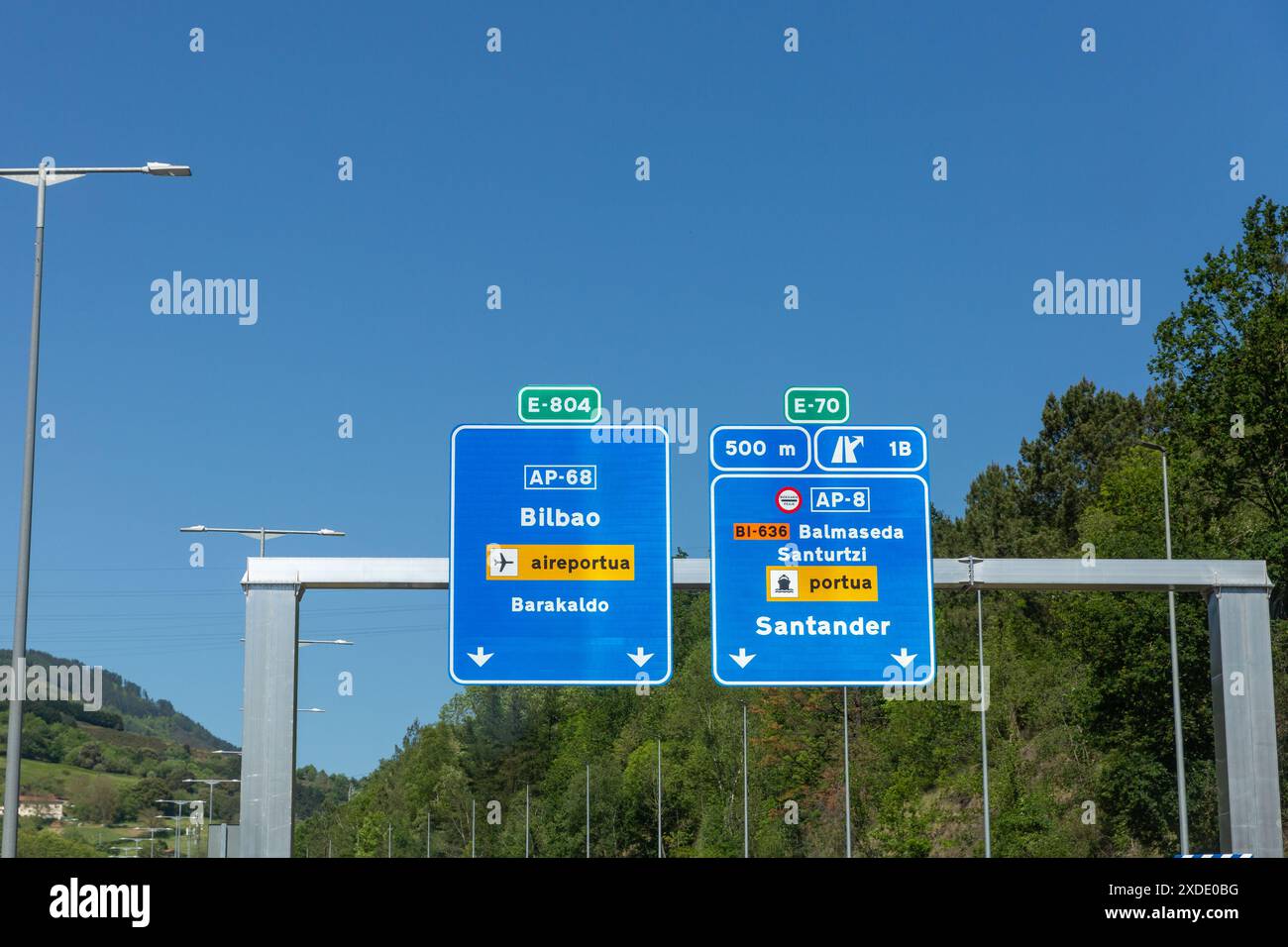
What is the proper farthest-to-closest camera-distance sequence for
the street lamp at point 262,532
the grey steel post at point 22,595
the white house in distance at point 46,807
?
the white house in distance at point 46,807
the street lamp at point 262,532
the grey steel post at point 22,595

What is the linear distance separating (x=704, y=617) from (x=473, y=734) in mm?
22293

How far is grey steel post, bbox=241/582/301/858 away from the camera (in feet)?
71.8

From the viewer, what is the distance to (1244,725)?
24.0 m

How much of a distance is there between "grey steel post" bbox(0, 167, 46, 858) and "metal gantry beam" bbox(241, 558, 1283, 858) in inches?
108

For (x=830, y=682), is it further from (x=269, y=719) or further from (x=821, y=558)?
(x=269, y=719)

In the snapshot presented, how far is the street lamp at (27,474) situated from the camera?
2216 centimetres

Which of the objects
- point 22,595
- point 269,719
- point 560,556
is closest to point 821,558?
point 560,556

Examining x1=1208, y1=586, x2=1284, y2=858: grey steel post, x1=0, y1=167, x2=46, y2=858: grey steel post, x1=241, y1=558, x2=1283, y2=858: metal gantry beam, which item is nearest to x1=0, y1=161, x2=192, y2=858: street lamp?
x1=0, y1=167, x2=46, y2=858: grey steel post

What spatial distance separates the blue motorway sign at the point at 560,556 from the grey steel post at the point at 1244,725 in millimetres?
7852

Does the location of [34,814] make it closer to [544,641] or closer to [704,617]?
[704,617]

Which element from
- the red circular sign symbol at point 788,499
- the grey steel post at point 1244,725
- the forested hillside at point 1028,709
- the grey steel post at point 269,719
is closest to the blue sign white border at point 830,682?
the red circular sign symbol at point 788,499

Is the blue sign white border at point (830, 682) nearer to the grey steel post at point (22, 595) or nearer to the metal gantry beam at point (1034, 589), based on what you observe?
the metal gantry beam at point (1034, 589)
